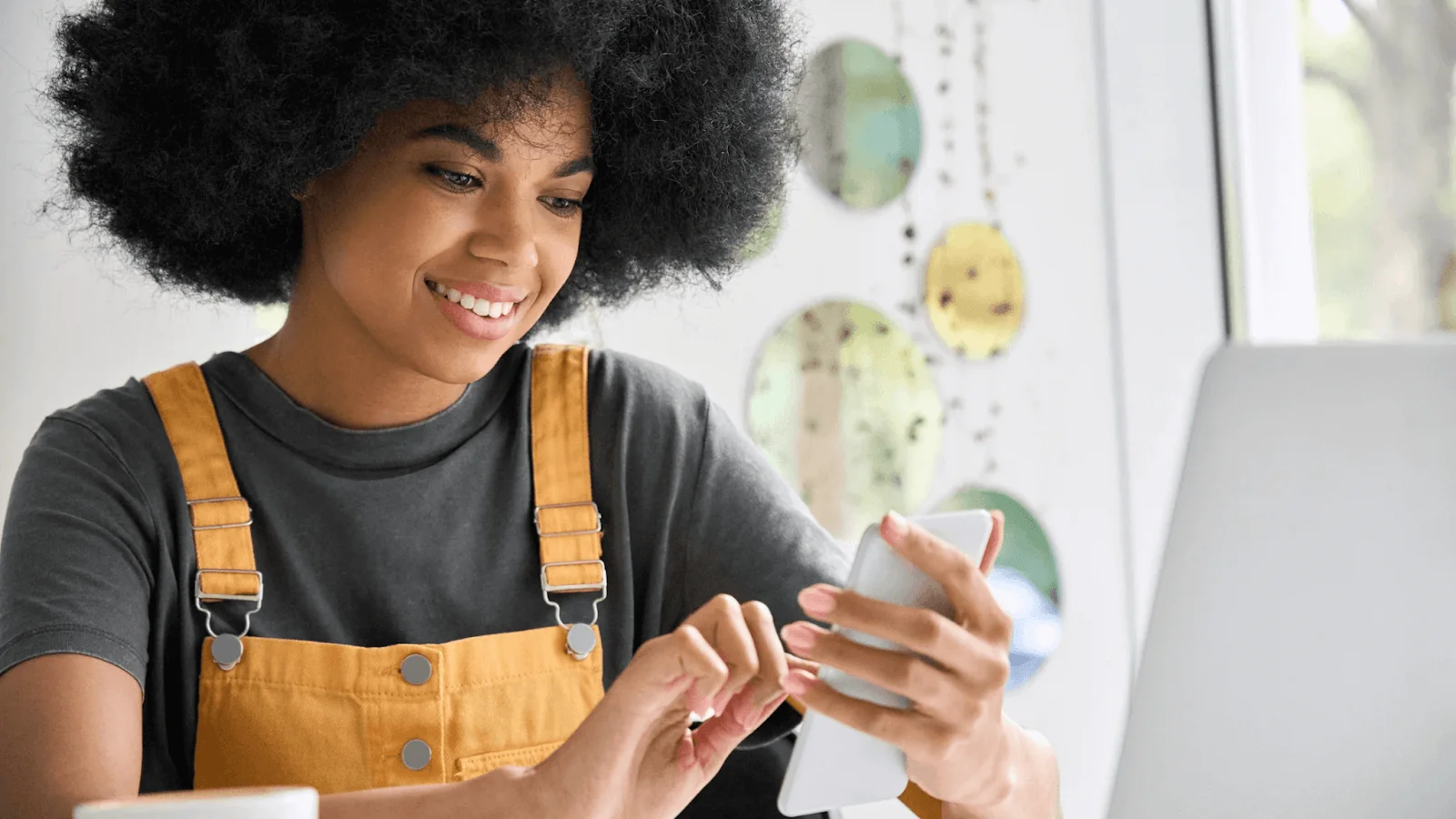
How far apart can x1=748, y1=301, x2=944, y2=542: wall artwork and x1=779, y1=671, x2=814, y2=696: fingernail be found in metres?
1.70

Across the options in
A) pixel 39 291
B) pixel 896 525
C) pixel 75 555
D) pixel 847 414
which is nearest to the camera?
pixel 896 525

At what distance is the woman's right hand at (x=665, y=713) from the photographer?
3.18ft

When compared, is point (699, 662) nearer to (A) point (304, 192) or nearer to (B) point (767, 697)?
(B) point (767, 697)

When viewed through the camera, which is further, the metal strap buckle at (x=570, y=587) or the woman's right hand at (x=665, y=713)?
the metal strap buckle at (x=570, y=587)

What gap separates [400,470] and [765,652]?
1.83ft

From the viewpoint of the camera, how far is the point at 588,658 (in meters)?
1.38

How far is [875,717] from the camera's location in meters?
0.96

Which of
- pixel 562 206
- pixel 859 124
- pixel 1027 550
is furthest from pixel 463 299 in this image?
pixel 1027 550

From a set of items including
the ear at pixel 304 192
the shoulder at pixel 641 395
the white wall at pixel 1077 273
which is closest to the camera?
the ear at pixel 304 192

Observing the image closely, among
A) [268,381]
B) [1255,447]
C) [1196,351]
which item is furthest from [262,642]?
[1196,351]

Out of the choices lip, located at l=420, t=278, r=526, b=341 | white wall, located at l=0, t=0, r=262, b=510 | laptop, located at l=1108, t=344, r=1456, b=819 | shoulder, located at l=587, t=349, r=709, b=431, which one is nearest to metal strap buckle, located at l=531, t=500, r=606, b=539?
shoulder, located at l=587, t=349, r=709, b=431

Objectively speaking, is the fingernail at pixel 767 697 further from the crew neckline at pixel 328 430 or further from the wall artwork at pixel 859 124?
the wall artwork at pixel 859 124

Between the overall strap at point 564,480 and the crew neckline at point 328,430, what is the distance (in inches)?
3.3

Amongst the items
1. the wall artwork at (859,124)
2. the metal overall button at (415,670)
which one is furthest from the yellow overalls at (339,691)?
the wall artwork at (859,124)
